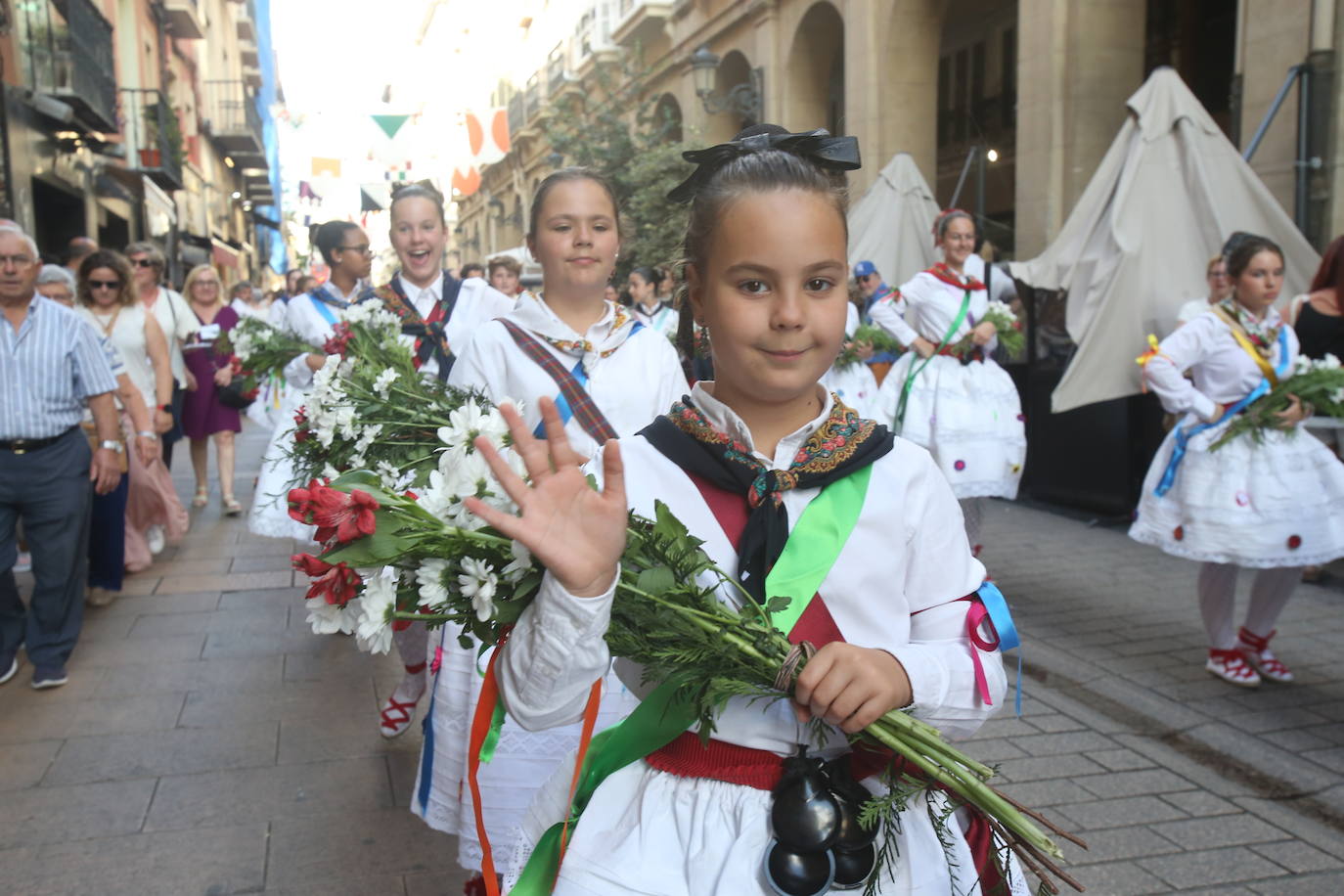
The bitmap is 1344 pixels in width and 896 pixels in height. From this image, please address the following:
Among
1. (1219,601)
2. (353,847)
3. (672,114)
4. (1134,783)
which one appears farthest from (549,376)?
(672,114)

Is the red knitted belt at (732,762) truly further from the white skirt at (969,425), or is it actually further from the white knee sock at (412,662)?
the white skirt at (969,425)

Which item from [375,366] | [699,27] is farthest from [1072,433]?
[699,27]

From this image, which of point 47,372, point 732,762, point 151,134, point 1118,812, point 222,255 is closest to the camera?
point 732,762

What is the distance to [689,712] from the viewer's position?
173cm

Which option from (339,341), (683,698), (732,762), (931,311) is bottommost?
(732,762)

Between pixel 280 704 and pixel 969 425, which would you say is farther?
pixel 969 425

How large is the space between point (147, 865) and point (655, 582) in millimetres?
2947

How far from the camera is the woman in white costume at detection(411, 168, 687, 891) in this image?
3156 millimetres

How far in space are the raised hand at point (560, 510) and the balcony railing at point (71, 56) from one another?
16904 millimetres

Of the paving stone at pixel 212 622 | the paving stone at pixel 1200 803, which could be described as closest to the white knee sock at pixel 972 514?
the paving stone at pixel 1200 803

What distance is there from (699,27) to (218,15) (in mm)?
29225

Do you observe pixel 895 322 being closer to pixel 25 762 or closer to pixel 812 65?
pixel 25 762

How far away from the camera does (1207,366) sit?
18.4ft

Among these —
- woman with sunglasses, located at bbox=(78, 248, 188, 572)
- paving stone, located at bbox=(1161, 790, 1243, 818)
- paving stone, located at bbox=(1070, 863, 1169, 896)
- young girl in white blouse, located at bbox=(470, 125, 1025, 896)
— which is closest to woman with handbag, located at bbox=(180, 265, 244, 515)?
woman with sunglasses, located at bbox=(78, 248, 188, 572)
